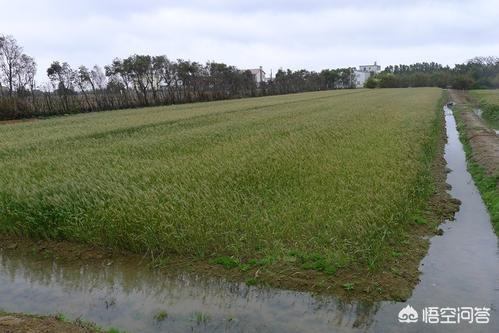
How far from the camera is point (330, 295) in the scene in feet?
14.8

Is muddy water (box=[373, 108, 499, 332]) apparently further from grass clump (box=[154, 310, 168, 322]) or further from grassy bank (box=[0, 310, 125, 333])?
grassy bank (box=[0, 310, 125, 333])

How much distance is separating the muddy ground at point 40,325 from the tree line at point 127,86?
33.8m

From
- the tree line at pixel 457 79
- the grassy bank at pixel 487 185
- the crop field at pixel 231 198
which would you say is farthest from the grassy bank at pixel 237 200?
the tree line at pixel 457 79

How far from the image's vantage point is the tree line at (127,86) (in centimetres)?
3734

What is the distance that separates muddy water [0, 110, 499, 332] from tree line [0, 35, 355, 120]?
107 feet

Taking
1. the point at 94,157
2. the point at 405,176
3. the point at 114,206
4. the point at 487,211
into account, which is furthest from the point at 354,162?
the point at 94,157

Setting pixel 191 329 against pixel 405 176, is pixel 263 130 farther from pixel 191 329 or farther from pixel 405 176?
pixel 191 329

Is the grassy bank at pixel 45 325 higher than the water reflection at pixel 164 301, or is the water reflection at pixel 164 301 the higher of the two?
the grassy bank at pixel 45 325

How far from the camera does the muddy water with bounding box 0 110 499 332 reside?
4105 mm

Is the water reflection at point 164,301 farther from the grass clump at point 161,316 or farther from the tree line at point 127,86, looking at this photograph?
the tree line at point 127,86

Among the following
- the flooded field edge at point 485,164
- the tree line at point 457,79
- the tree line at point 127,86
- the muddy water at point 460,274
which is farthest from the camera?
the tree line at point 457,79

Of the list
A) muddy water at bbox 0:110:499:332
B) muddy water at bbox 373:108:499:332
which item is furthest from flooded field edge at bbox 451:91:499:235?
muddy water at bbox 0:110:499:332

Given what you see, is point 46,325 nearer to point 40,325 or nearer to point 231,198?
point 40,325

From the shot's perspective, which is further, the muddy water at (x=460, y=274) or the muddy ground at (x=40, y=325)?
the muddy water at (x=460, y=274)
